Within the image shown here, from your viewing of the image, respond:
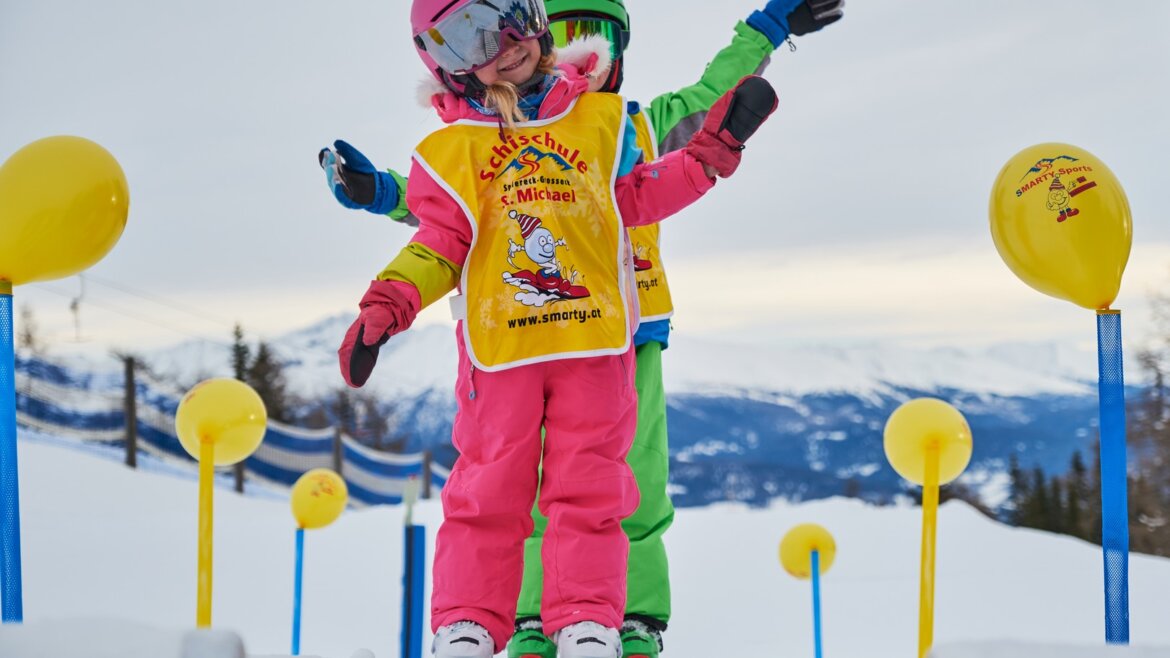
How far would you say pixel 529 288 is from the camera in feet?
5.89

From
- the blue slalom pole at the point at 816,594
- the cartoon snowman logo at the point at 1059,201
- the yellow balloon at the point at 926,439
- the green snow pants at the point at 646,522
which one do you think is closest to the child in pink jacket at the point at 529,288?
the green snow pants at the point at 646,522

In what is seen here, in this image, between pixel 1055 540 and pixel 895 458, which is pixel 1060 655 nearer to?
pixel 895 458

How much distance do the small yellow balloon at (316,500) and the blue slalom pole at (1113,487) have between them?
6.20 ft

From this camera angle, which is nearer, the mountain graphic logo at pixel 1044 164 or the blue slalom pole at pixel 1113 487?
the blue slalom pole at pixel 1113 487

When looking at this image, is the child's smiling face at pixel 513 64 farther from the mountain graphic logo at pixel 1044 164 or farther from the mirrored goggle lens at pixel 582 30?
the mountain graphic logo at pixel 1044 164

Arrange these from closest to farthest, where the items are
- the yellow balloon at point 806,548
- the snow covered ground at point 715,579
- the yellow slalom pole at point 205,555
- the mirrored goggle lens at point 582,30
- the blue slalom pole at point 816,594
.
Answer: the yellow slalom pole at point 205,555 < the mirrored goggle lens at point 582,30 < the blue slalom pole at point 816,594 < the yellow balloon at point 806,548 < the snow covered ground at point 715,579

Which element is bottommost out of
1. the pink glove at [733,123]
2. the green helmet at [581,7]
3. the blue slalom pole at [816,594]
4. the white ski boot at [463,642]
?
the white ski boot at [463,642]

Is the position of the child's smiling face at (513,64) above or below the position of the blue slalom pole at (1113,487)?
above

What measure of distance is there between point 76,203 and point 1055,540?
4173 mm

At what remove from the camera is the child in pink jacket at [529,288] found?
1745mm

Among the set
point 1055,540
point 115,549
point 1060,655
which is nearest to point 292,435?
point 115,549

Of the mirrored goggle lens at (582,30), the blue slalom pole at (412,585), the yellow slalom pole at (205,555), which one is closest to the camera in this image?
the yellow slalom pole at (205,555)

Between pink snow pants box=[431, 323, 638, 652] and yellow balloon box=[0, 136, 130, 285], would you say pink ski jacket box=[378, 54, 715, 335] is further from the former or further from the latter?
yellow balloon box=[0, 136, 130, 285]

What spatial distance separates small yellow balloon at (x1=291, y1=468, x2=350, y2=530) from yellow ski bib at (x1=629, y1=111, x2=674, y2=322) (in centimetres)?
110
